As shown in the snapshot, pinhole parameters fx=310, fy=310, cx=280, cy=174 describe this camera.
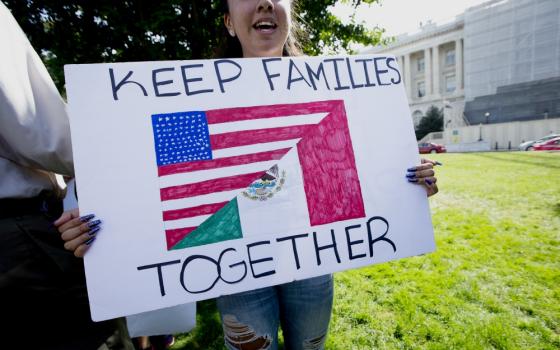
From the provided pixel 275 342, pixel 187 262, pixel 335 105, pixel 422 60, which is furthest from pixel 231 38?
pixel 422 60

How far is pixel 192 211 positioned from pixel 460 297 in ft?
8.92

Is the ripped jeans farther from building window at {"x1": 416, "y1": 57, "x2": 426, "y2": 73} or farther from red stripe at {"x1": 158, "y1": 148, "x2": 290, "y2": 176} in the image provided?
building window at {"x1": 416, "y1": 57, "x2": 426, "y2": 73}

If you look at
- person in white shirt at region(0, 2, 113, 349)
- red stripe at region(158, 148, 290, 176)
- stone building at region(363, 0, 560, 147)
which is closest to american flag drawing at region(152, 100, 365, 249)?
red stripe at region(158, 148, 290, 176)

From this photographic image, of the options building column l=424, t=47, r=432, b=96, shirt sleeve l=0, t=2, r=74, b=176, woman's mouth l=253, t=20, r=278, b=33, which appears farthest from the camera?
building column l=424, t=47, r=432, b=96

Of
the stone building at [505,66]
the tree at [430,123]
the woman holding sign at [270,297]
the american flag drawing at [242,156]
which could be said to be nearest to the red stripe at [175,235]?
the american flag drawing at [242,156]

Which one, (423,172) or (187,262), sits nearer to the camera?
(187,262)

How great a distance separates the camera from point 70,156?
3.37ft

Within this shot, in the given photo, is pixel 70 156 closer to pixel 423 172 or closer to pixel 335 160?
pixel 335 160

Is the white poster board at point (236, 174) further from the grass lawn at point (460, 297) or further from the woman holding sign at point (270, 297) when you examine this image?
the grass lawn at point (460, 297)

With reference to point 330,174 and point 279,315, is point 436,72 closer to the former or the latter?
point 330,174

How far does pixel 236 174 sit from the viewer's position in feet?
3.77

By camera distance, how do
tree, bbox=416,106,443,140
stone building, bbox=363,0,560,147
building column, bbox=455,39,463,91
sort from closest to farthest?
1. stone building, bbox=363,0,560,147
2. tree, bbox=416,106,443,140
3. building column, bbox=455,39,463,91

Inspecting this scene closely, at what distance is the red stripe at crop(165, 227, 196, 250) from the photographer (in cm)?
107

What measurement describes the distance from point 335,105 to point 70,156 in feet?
3.24
